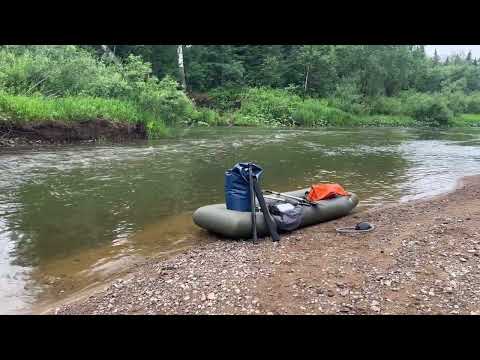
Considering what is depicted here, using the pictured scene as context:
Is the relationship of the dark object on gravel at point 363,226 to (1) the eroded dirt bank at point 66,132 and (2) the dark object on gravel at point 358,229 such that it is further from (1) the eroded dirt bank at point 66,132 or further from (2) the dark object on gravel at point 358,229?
(1) the eroded dirt bank at point 66,132

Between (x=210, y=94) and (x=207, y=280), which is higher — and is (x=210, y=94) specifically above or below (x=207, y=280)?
above

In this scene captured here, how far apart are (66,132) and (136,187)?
8.64 metres

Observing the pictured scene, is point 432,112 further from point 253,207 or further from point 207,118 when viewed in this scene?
point 253,207

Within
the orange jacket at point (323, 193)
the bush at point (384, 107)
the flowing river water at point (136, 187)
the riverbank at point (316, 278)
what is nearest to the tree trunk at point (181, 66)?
the flowing river water at point (136, 187)

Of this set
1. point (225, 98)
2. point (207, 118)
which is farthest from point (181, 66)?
point (207, 118)

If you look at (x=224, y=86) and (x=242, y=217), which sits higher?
(x=224, y=86)

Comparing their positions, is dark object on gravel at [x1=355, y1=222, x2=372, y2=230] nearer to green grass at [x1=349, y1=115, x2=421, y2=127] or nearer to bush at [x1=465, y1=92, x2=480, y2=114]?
green grass at [x1=349, y1=115, x2=421, y2=127]

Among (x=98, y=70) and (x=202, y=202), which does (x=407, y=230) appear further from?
(x=98, y=70)

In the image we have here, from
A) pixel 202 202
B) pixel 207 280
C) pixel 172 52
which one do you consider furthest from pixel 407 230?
pixel 172 52

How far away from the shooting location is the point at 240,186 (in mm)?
7582

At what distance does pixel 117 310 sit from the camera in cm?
491

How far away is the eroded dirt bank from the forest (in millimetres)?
310

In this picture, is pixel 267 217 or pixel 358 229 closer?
pixel 267 217
